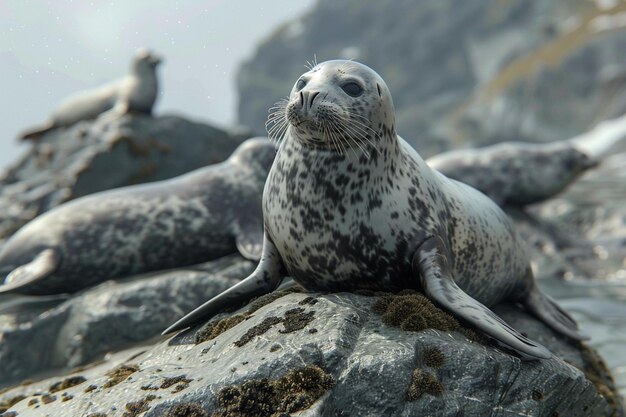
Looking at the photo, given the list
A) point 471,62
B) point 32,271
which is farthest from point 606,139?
point 471,62

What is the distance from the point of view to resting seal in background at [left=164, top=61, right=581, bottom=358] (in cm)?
360

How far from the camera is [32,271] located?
20.9 ft

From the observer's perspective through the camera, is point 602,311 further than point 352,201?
Yes

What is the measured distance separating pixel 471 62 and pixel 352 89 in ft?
254

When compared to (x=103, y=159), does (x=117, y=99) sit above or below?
above

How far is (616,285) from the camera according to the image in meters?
8.29

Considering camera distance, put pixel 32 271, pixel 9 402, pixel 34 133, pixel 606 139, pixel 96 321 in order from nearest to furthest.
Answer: pixel 9 402 → pixel 96 321 → pixel 32 271 → pixel 34 133 → pixel 606 139

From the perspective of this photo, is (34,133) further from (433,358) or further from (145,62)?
(433,358)

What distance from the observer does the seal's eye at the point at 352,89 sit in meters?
3.70

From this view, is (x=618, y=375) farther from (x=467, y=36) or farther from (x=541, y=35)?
(x=467, y=36)

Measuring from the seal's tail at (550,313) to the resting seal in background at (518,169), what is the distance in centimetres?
537

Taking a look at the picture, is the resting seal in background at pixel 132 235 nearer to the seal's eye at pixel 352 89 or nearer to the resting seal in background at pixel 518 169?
the seal's eye at pixel 352 89

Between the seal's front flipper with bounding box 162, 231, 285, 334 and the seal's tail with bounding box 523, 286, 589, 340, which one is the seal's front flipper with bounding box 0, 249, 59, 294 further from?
the seal's tail with bounding box 523, 286, 589, 340

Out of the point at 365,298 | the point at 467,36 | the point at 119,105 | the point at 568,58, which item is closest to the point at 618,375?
the point at 365,298
